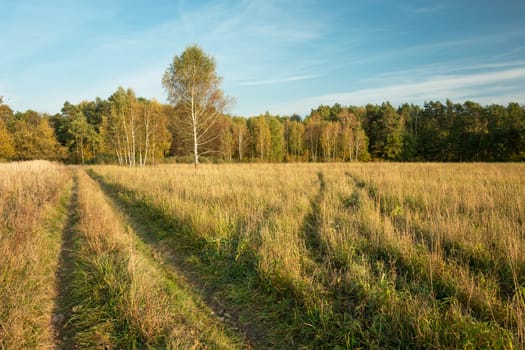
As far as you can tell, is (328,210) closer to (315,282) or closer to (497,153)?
(315,282)

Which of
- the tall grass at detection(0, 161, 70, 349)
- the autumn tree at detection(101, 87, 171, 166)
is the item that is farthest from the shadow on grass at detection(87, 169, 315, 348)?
the autumn tree at detection(101, 87, 171, 166)

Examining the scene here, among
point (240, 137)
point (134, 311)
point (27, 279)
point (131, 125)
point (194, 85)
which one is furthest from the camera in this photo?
point (240, 137)

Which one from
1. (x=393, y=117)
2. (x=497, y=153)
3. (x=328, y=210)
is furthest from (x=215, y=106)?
(x=497, y=153)

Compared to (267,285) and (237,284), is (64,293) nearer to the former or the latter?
(237,284)

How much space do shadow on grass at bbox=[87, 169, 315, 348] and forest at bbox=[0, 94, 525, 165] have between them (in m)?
36.2

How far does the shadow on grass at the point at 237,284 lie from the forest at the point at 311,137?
36234 mm

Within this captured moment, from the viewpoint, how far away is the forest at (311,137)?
4456 centimetres

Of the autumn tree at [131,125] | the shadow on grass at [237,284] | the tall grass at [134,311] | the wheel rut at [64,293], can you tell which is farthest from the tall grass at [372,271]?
the autumn tree at [131,125]

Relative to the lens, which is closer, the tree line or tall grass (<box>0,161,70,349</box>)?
tall grass (<box>0,161,70,349</box>)

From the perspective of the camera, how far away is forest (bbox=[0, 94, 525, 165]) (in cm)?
4456

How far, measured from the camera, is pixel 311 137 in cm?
5847

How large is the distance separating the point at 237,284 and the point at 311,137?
5669 cm

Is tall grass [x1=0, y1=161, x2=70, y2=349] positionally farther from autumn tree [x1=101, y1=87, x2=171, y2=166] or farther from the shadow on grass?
autumn tree [x1=101, y1=87, x2=171, y2=166]

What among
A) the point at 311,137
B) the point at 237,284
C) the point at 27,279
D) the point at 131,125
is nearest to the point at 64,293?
the point at 27,279
